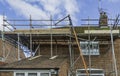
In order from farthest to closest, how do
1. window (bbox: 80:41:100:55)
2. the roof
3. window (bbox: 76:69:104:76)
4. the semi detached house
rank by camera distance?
1. window (bbox: 80:41:100:55)
2. the semi detached house
3. window (bbox: 76:69:104:76)
4. the roof

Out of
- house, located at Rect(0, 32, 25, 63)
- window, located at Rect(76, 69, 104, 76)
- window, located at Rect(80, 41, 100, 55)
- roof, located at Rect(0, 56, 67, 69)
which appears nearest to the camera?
roof, located at Rect(0, 56, 67, 69)

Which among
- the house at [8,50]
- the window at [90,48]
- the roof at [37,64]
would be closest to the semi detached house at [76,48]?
the window at [90,48]

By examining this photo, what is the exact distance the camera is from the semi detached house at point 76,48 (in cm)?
2456

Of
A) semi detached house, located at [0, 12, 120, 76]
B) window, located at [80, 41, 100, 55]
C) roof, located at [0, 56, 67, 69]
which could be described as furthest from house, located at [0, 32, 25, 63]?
window, located at [80, 41, 100, 55]

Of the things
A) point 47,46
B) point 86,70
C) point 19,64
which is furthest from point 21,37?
point 86,70

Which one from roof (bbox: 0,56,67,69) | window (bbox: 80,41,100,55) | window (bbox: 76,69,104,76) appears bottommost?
window (bbox: 76,69,104,76)

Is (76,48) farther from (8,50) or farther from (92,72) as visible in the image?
(8,50)

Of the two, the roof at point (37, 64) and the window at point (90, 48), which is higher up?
the window at point (90, 48)

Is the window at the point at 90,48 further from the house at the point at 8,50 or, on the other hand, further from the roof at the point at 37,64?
the house at the point at 8,50

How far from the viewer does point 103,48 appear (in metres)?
25.9

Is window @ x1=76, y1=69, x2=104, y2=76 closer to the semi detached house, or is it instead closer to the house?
the semi detached house

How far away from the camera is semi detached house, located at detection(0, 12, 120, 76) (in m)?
24.6

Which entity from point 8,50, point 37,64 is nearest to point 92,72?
point 37,64

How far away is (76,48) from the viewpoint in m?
25.8
